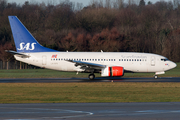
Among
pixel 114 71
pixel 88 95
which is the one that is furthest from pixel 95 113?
pixel 114 71

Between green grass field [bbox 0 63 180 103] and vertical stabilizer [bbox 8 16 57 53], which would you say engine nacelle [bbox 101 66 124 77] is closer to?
green grass field [bbox 0 63 180 103]

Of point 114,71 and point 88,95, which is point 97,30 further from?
point 88,95

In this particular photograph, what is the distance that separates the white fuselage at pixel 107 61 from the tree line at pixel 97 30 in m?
28.4

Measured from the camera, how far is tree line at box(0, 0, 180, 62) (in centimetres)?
7038

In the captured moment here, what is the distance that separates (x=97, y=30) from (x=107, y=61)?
53.2m

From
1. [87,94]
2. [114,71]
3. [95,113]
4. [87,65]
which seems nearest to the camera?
[95,113]

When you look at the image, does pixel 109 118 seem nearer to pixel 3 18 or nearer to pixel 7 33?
pixel 7 33

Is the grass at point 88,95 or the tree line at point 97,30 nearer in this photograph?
the grass at point 88,95

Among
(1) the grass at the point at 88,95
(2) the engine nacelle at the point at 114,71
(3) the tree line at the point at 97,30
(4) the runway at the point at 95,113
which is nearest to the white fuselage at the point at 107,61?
(2) the engine nacelle at the point at 114,71

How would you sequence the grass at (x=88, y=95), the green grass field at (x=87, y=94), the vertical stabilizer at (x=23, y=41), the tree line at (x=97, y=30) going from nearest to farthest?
the grass at (x=88, y=95) → the green grass field at (x=87, y=94) → the vertical stabilizer at (x=23, y=41) → the tree line at (x=97, y=30)

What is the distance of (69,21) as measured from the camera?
93625 millimetres

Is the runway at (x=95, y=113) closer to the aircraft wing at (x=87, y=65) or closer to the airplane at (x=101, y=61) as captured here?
the aircraft wing at (x=87, y=65)

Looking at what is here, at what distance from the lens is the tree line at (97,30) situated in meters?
70.4

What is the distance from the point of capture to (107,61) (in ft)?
117
